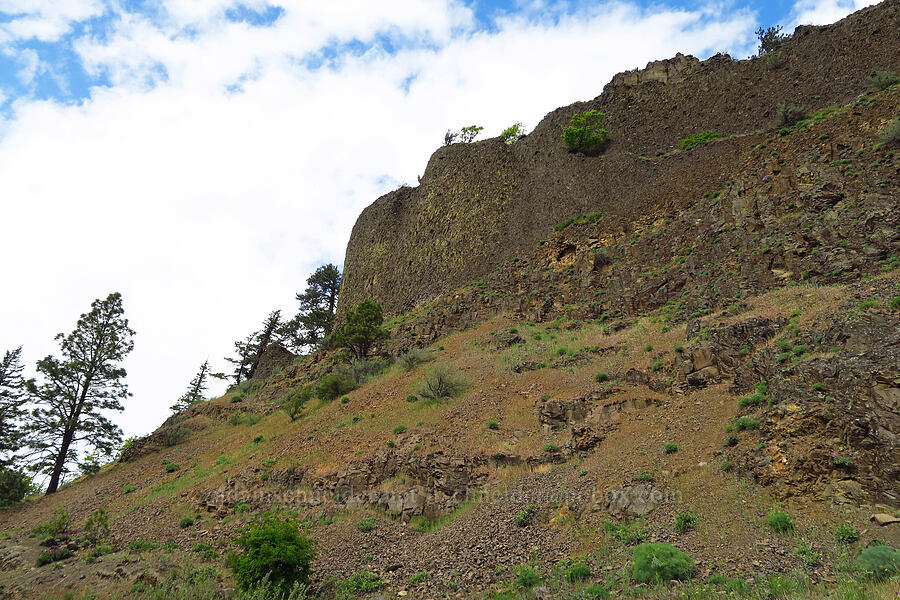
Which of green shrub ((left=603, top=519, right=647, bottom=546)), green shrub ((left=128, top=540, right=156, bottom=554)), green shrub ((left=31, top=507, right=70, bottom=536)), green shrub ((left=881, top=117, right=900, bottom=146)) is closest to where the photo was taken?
green shrub ((left=603, top=519, right=647, bottom=546))

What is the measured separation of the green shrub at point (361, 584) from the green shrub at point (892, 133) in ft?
71.9

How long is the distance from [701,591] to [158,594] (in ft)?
29.8

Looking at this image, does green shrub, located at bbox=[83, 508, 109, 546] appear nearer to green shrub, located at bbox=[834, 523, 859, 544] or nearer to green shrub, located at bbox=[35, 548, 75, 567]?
green shrub, located at bbox=[35, 548, 75, 567]

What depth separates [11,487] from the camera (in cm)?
1969

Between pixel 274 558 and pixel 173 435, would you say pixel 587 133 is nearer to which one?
pixel 173 435

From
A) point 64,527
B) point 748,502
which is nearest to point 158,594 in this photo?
point 64,527

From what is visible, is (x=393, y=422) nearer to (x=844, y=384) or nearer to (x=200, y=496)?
(x=200, y=496)

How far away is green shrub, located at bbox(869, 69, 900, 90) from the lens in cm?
2160

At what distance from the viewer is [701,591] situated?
6.57 m

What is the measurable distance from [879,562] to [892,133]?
17823 millimetres

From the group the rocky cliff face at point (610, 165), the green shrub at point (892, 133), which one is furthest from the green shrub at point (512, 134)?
the green shrub at point (892, 133)

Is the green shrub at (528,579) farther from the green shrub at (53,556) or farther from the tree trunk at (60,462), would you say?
the tree trunk at (60,462)

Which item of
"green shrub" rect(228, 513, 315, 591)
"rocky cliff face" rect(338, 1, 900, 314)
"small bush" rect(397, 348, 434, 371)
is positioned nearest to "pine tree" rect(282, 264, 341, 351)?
"rocky cliff face" rect(338, 1, 900, 314)

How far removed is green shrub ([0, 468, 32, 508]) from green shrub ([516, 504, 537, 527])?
71.0 ft
